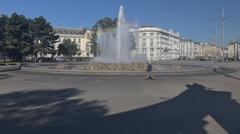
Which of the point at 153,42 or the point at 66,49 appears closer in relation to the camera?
the point at 66,49

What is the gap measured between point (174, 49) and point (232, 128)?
182m

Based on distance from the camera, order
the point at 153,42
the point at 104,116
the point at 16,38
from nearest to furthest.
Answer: the point at 104,116, the point at 16,38, the point at 153,42

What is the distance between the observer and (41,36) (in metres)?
76.5

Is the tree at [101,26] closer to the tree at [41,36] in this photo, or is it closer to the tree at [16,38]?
the tree at [41,36]

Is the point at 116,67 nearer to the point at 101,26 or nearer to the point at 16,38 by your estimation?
the point at 16,38

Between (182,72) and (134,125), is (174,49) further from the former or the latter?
(134,125)

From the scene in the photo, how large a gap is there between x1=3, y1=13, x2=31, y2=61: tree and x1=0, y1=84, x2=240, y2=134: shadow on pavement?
54248mm

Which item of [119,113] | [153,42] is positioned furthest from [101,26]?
[119,113]

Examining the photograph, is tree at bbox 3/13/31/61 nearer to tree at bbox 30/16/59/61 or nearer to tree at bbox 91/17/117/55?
tree at bbox 30/16/59/61

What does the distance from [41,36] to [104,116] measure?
68.2 m

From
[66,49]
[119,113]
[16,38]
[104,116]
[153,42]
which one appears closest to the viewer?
[104,116]

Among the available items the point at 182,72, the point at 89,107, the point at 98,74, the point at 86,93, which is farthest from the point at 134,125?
the point at 182,72

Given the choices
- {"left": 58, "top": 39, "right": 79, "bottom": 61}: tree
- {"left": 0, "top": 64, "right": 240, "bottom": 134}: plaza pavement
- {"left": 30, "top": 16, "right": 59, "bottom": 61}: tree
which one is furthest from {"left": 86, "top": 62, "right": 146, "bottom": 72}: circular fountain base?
{"left": 58, "top": 39, "right": 79, "bottom": 61}: tree

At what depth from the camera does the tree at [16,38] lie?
66.9 metres
